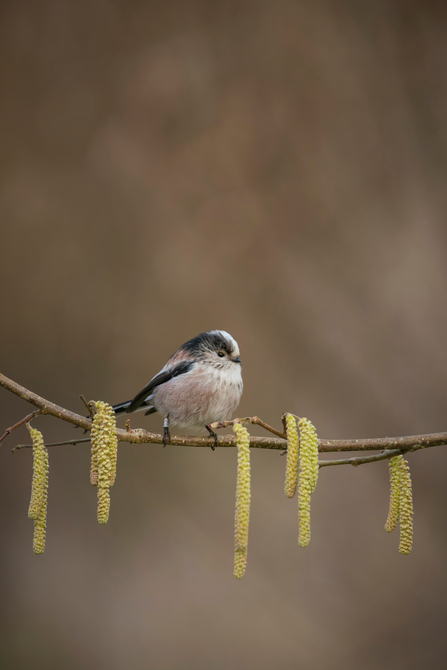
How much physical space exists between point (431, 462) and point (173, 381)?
1619 millimetres

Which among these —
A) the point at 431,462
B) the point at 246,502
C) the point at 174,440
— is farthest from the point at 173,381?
the point at 431,462

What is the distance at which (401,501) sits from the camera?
38.8 inches

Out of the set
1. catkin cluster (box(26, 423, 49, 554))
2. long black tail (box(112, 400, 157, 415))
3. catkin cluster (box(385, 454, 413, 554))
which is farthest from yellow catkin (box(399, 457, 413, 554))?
long black tail (box(112, 400, 157, 415))

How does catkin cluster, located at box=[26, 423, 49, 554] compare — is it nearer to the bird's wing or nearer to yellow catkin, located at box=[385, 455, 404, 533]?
the bird's wing

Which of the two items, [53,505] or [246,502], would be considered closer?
[246,502]

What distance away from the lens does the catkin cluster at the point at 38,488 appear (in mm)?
905

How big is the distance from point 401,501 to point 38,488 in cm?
69

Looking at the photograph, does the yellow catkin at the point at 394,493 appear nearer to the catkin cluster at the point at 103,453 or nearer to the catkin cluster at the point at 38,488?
the catkin cluster at the point at 103,453

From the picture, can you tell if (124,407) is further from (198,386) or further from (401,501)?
(401,501)

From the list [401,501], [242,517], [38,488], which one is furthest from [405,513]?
[38,488]

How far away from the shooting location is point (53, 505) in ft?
7.80


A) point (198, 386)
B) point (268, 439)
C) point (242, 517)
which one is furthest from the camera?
point (198, 386)

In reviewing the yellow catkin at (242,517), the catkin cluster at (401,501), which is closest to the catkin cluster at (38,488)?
the yellow catkin at (242,517)

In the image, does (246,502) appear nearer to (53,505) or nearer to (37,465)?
(37,465)
